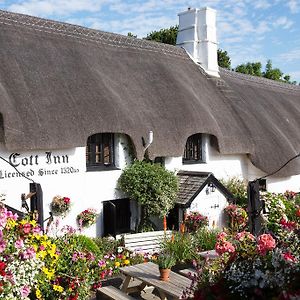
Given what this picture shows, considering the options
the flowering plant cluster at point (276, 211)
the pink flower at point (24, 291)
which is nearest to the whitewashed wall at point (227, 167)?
the flowering plant cluster at point (276, 211)

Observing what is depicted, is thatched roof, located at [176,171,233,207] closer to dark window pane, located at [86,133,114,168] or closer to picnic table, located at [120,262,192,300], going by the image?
Answer: dark window pane, located at [86,133,114,168]

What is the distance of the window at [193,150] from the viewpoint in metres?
14.0

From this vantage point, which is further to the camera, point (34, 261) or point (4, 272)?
point (34, 261)

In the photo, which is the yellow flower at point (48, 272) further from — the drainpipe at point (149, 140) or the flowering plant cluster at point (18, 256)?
the drainpipe at point (149, 140)

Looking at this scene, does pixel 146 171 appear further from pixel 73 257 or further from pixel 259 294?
pixel 259 294

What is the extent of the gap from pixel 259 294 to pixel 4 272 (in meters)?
2.53

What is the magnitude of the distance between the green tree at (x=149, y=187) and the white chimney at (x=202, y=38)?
6.95m

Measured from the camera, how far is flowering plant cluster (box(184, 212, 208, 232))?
1177cm

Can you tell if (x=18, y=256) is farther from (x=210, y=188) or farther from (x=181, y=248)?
(x=210, y=188)

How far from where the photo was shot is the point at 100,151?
38.4 ft

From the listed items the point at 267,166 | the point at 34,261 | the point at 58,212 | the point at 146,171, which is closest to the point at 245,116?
the point at 267,166

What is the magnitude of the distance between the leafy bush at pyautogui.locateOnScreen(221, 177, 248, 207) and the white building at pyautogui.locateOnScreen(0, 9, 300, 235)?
0.38 m

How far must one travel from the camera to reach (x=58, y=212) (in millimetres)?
10344

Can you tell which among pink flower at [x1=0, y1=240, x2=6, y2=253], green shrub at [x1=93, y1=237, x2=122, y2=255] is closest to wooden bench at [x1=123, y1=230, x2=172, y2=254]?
green shrub at [x1=93, y1=237, x2=122, y2=255]
